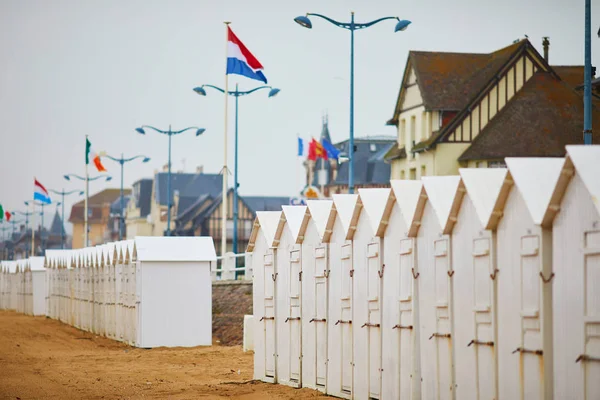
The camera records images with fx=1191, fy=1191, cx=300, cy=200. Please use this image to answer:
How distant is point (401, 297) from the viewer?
16.3 meters

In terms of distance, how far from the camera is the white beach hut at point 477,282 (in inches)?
527

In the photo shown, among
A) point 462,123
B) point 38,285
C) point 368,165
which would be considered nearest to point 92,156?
point 38,285

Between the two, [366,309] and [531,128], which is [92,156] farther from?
[366,309]

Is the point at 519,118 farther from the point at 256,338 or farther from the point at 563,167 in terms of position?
the point at 563,167

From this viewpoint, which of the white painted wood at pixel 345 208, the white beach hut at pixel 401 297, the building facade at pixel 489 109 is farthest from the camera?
the building facade at pixel 489 109

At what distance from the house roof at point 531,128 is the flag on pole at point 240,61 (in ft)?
49.2

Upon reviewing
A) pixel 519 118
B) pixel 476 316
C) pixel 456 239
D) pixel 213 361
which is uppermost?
pixel 519 118

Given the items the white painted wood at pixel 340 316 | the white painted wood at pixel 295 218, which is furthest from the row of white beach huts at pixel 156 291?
the white painted wood at pixel 340 316

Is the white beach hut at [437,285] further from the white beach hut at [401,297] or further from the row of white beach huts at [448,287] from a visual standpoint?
the white beach hut at [401,297]

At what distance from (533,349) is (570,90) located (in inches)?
1779

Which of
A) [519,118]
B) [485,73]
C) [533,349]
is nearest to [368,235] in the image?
[533,349]

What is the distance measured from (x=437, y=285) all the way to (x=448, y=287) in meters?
0.42

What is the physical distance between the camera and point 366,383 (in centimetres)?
1759

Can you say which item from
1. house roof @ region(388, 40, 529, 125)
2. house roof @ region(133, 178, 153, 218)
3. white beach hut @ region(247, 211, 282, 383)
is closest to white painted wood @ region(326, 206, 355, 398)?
white beach hut @ region(247, 211, 282, 383)
